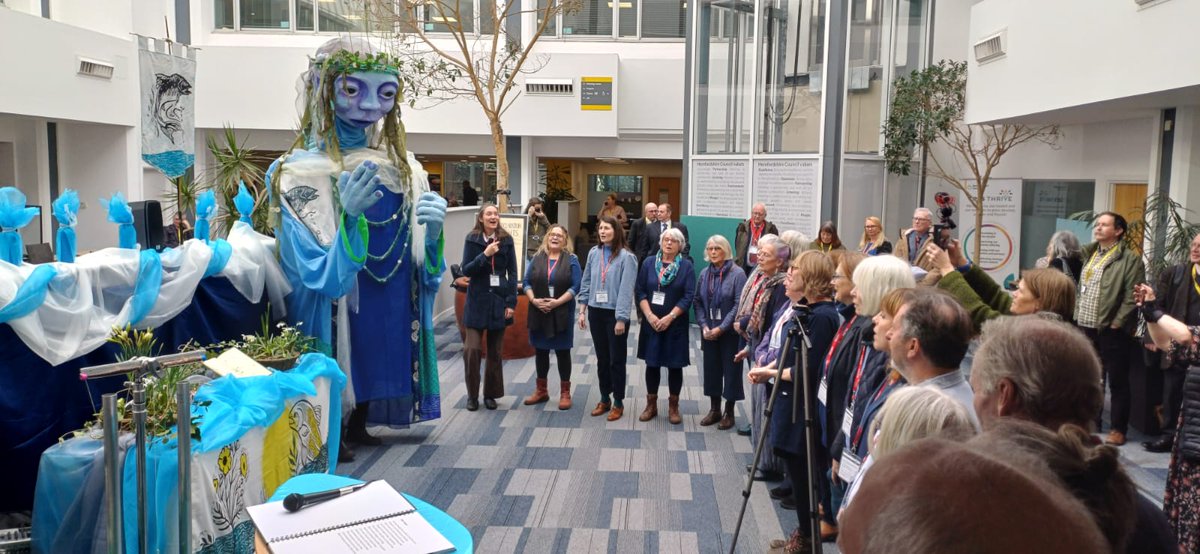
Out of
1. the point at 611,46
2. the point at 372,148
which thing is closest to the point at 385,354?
the point at 372,148

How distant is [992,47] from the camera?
874cm

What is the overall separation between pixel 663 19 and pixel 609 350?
10.3 meters

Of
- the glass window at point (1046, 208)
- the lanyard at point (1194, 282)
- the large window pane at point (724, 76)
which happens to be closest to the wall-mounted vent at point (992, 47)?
the glass window at point (1046, 208)

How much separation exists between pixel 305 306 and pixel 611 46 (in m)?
11.4

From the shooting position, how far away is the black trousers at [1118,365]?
5680 millimetres

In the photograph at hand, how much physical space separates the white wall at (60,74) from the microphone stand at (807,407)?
32.2 ft

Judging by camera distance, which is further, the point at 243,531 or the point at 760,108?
the point at 760,108

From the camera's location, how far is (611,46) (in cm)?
1520

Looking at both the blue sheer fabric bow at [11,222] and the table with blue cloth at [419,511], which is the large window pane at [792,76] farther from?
the table with blue cloth at [419,511]

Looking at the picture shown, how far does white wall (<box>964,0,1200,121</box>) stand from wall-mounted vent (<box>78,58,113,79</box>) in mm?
10811

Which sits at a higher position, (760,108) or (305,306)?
(760,108)

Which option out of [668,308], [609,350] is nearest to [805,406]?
[668,308]

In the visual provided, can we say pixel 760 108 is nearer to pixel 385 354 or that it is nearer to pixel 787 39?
pixel 787 39

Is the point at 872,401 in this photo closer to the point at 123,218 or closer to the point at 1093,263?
the point at 123,218
